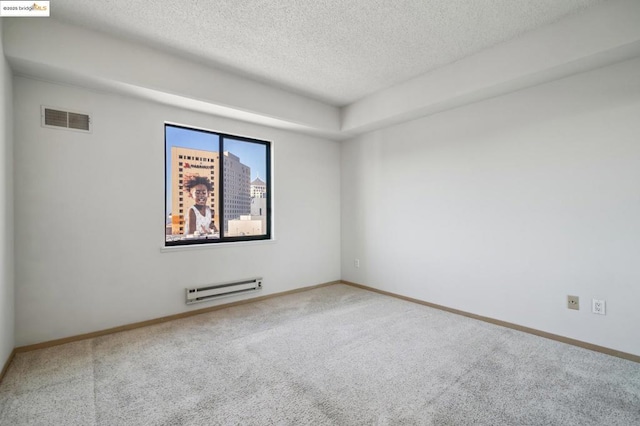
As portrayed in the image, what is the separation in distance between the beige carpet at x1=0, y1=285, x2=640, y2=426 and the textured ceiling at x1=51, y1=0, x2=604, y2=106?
268 centimetres

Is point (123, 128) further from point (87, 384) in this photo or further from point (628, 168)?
point (628, 168)

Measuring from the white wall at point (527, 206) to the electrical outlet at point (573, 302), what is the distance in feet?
0.14

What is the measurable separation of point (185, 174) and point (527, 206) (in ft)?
11.9

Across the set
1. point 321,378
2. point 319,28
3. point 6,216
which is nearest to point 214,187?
point 6,216

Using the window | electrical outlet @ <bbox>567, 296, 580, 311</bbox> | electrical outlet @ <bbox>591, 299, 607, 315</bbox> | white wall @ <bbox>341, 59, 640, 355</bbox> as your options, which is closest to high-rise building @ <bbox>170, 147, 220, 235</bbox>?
the window

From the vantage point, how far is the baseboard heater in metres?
3.40

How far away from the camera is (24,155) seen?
8.30 ft

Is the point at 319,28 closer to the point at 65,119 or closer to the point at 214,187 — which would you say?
the point at 214,187

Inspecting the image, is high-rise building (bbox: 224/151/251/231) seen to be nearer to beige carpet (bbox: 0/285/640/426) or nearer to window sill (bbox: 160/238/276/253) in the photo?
window sill (bbox: 160/238/276/253)

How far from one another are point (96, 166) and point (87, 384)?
186cm

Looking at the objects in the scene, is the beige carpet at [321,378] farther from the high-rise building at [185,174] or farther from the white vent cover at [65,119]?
the white vent cover at [65,119]

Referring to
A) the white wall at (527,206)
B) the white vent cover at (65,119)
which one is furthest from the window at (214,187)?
the white wall at (527,206)

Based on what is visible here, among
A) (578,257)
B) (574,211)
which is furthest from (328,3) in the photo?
(578,257)

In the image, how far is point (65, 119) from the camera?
271 cm
